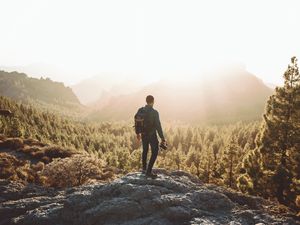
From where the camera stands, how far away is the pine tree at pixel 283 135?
31953 mm

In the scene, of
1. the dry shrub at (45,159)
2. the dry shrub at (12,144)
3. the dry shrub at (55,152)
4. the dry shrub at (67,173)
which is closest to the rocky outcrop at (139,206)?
the dry shrub at (67,173)

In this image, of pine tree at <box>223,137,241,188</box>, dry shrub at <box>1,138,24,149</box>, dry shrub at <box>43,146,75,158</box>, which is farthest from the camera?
pine tree at <box>223,137,241,188</box>

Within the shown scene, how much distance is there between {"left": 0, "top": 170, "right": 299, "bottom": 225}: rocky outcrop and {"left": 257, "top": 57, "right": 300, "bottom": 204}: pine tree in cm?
1742

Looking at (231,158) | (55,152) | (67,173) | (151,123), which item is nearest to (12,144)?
(55,152)

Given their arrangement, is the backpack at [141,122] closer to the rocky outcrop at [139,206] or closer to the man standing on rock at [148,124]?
the man standing on rock at [148,124]

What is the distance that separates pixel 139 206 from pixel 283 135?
21.6m

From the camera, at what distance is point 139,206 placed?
13.7 meters

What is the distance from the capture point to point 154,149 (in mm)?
15969

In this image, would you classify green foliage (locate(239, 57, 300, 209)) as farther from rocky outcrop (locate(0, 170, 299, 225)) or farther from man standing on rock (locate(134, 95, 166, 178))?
man standing on rock (locate(134, 95, 166, 178))

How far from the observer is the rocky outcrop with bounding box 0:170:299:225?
43.4ft

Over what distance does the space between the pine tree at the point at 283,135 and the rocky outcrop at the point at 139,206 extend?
1742cm

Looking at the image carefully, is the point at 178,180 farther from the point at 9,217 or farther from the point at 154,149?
the point at 9,217

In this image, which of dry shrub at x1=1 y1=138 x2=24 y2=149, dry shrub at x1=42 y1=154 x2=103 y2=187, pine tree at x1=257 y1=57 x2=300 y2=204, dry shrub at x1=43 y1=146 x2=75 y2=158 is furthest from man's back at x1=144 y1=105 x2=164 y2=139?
dry shrub at x1=1 y1=138 x2=24 y2=149

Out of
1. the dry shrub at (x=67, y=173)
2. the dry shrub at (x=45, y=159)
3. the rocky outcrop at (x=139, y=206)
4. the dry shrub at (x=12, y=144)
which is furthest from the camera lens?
the dry shrub at (x=12, y=144)
